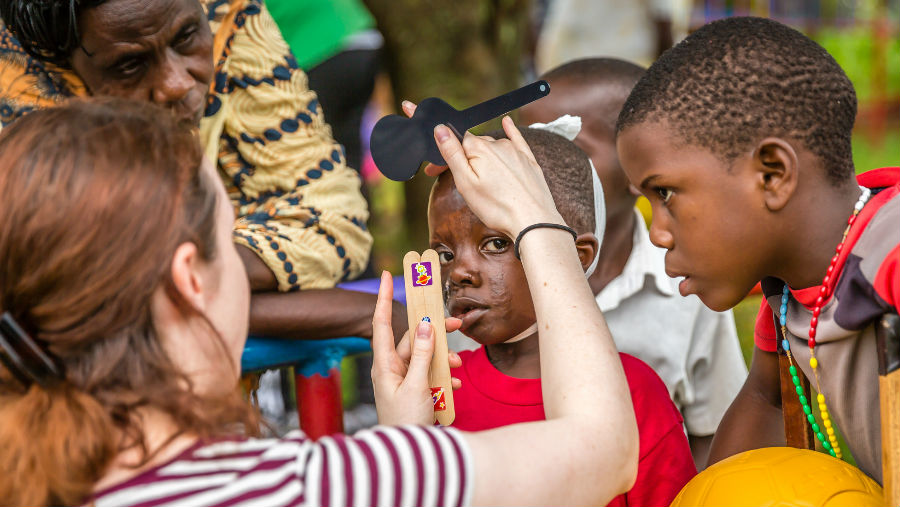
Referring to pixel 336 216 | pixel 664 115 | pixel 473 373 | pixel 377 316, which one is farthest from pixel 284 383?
pixel 664 115

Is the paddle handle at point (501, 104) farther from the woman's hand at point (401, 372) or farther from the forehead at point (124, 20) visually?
the forehead at point (124, 20)

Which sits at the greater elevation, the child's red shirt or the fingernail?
the fingernail

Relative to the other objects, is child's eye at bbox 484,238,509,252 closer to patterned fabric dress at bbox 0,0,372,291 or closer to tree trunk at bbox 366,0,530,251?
patterned fabric dress at bbox 0,0,372,291

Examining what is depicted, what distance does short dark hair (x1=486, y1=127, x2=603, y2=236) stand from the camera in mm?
2039

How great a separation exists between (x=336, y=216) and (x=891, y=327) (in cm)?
154

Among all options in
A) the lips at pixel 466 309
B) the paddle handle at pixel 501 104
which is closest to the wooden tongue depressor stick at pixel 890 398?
the paddle handle at pixel 501 104

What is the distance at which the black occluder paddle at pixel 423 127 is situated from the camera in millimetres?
1637

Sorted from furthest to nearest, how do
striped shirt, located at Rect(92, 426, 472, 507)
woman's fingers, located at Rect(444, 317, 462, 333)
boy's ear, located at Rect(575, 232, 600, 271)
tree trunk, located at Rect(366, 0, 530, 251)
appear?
tree trunk, located at Rect(366, 0, 530, 251), boy's ear, located at Rect(575, 232, 600, 271), woman's fingers, located at Rect(444, 317, 462, 333), striped shirt, located at Rect(92, 426, 472, 507)

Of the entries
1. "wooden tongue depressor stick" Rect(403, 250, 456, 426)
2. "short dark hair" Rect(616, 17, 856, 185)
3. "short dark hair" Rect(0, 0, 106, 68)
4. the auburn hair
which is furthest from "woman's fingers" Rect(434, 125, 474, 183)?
"short dark hair" Rect(0, 0, 106, 68)

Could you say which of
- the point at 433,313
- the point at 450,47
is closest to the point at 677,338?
the point at 433,313

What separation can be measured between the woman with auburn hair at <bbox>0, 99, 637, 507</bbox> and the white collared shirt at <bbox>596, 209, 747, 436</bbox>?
3.48 feet

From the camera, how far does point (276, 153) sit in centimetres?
255

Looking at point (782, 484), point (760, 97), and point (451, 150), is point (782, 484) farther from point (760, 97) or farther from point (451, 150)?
point (451, 150)

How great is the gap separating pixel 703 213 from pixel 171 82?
4.35 feet
